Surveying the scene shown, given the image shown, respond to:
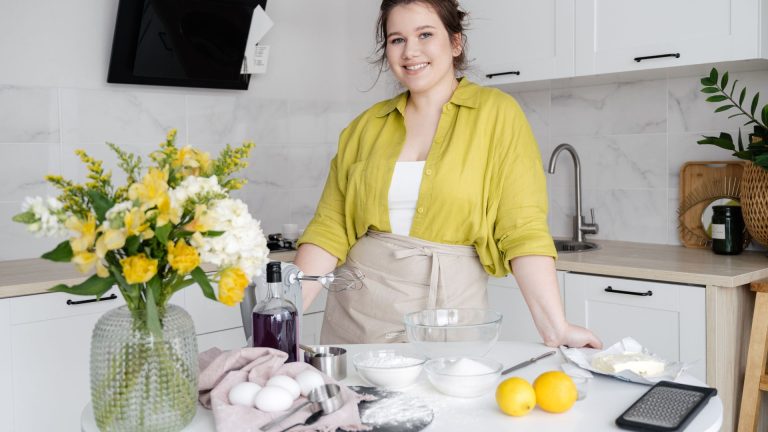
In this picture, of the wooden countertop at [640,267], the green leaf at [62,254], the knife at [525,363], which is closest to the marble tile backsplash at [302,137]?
the wooden countertop at [640,267]

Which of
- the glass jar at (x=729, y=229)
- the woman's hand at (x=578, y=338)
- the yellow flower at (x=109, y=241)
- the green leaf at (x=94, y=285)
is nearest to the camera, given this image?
the yellow flower at (x=109, y=241)

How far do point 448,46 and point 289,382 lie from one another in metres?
1.01

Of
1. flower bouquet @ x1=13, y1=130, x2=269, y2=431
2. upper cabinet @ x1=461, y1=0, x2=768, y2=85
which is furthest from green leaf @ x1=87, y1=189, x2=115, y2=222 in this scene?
upper cabinet @ x1=461, y1=0, x2=768, y2=85

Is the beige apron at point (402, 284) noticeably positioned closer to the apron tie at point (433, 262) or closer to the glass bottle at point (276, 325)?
the apron tie at point (433, 262)

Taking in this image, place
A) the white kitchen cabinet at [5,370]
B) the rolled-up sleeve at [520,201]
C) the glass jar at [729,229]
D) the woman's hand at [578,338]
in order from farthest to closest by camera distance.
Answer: the glass jar at [729,229], the white kitchen cabinet at [5,370], the rolled-up sleeve at [520,201], the woman's hand at [578,338]

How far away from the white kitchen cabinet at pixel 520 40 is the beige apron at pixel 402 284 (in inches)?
48.8

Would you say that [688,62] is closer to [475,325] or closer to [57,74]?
[475,325]

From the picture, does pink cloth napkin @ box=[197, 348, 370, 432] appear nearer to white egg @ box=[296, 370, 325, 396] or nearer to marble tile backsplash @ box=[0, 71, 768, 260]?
white egg @ box=[296, 370, 325, 396]

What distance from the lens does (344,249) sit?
193cm

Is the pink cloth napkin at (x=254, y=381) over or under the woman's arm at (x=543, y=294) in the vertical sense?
under

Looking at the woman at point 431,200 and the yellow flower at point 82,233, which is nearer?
the yellow flower at point 82,233

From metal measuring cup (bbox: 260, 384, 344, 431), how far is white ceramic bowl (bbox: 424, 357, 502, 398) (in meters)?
0.16

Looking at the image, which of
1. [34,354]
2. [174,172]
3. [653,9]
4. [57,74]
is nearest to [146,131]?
[57,74]

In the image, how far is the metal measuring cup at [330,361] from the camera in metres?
1.31
